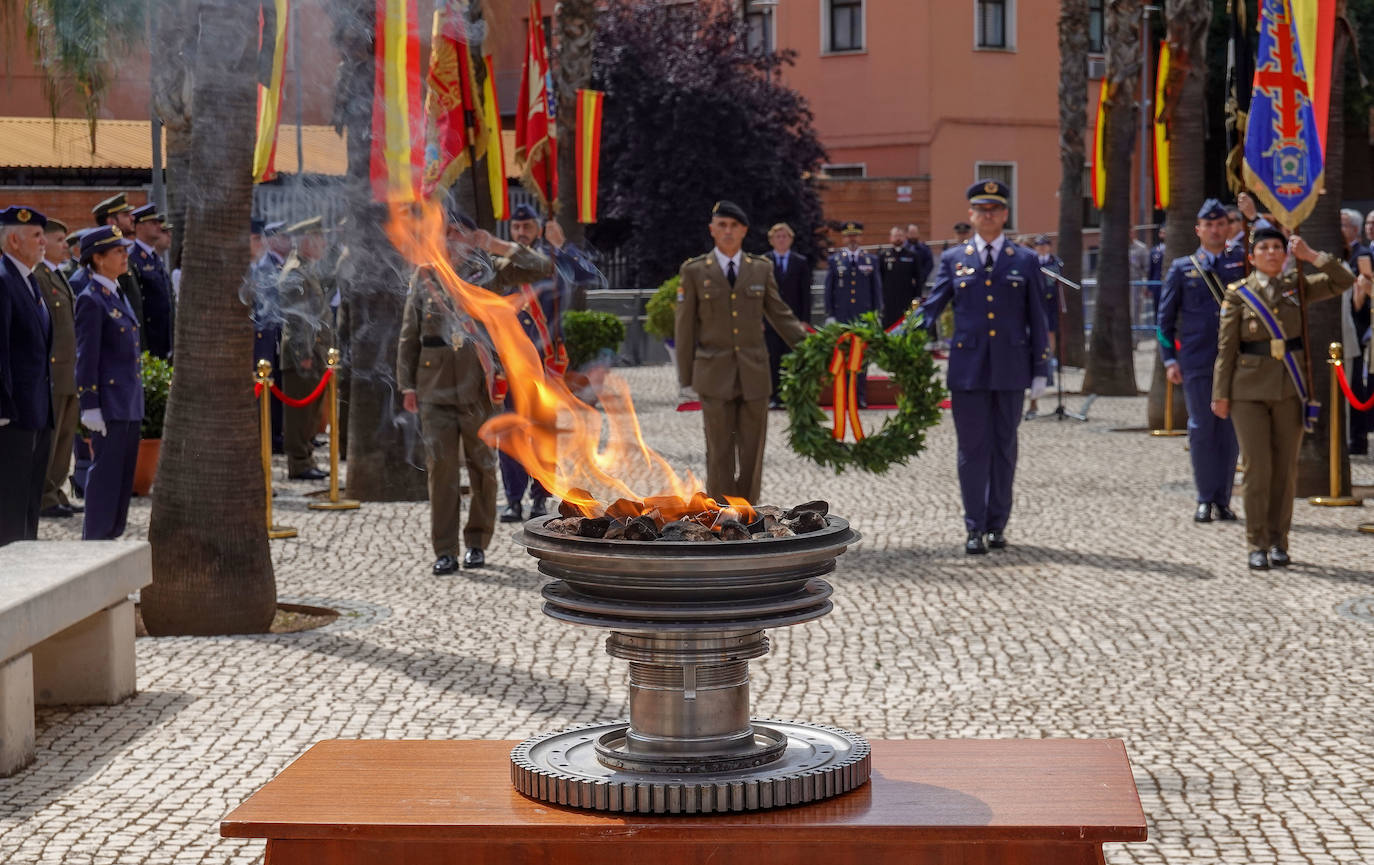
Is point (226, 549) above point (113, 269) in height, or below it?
below

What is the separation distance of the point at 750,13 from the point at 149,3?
36.0 m

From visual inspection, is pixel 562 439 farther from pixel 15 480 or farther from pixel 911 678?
pixel 15 480

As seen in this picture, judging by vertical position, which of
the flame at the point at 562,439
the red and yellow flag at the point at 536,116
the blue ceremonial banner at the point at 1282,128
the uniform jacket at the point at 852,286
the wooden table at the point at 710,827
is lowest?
the wooden table at the point at 710,827

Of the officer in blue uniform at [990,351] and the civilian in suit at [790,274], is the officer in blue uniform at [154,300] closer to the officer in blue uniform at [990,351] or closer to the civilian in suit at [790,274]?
the officer in blue uniform at [990,351]

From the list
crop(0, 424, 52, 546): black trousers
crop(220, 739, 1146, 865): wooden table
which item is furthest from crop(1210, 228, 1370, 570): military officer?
crop(0, 424, 52, 546): black trousers

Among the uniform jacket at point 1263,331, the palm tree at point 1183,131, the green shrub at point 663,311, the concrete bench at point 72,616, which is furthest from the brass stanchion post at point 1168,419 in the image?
the concrete bench at point 72,616

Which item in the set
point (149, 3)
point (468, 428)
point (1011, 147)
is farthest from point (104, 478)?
point (1011, 147)

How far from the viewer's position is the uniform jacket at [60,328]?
12.1 meters

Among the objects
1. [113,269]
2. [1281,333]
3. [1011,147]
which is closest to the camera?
[1281,333]

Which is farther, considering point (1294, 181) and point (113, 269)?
point (1294, 181)

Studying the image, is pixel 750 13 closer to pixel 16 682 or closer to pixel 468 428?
pixel 468 428

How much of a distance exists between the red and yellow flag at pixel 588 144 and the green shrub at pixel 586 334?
4.74 feet

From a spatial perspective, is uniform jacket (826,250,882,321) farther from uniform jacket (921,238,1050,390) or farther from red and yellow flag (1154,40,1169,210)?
uniform jacket (921,238,1050,390)

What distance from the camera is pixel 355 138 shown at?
1375cm
